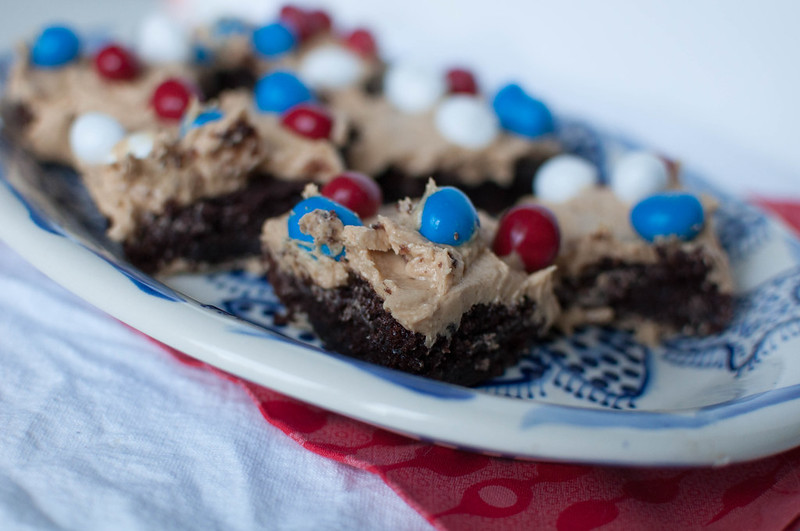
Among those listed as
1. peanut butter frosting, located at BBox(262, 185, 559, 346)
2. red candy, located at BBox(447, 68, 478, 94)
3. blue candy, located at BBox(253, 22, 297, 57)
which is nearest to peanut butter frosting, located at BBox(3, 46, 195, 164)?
blue candy, located at BBox(253, 22, 297, 57)

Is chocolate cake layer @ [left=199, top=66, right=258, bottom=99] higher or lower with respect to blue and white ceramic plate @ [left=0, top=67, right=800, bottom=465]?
lower

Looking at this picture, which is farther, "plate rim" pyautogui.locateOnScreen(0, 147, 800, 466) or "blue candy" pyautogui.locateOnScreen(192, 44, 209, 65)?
"blue candy" pyautogui.locateOnScreen(192, 44, 209, 65)

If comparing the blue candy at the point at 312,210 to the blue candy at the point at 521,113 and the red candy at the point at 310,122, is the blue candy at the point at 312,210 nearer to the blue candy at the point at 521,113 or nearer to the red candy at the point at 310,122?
the red candy at the point at 310,122

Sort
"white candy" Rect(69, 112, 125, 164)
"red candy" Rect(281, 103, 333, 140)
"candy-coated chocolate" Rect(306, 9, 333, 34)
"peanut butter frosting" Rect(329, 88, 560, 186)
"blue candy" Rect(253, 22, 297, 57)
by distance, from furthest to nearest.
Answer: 1. "candy-coated chocolate" Rect(306, 9, 333, 34)
2. "blue candy" Rect(253, 22, 297, 57)
3. "peanut butter frosting" Rect(329, 88, 560, 186)
4. "red candy" Rect(281, 103, 333, 140)
5. "white candy" Rect(69, 112, 125, 164)

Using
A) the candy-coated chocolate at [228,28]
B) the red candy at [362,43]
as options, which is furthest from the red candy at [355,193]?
the candy-coated chocolate at [228,28]

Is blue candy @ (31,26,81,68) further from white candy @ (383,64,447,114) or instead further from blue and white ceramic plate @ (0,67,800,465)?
white candy @ (383,64,447,114)

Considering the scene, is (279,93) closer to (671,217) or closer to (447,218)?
(447,218)

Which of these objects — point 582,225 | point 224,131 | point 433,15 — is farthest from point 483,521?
point 433,15
